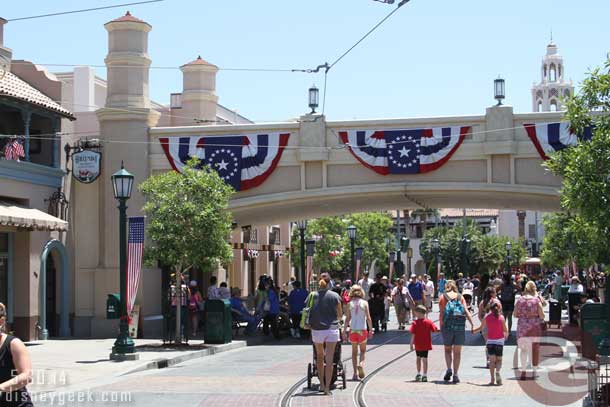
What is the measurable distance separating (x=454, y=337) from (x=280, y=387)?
3040 millimetres

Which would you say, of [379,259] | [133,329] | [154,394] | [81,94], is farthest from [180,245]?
[379,259]

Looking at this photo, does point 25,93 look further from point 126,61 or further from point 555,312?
point 555,312

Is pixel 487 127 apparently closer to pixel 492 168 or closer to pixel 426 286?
pixel 492 168

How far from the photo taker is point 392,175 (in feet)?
95.1

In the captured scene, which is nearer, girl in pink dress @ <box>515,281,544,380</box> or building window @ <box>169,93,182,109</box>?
girl in pink dress @ <box>515,281,544,380</box>

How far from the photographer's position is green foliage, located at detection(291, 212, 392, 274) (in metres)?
65.0

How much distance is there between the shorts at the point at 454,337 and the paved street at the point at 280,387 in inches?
28.1

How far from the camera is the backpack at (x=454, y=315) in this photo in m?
15.9

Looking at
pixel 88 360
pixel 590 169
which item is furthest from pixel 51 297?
pixel 590 169

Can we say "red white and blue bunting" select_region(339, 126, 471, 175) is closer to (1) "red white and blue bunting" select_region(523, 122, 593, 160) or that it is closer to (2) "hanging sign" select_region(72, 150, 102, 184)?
(1) "red white and blue bunting" select_region(523, 122, 593, 160)

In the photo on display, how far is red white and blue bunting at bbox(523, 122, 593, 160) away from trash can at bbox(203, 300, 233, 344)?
34.0 ft

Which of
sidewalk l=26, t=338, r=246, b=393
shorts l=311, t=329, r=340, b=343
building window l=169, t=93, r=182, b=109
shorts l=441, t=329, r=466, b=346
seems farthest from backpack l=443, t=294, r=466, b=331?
building window l=169, t=93, r=182, b=109

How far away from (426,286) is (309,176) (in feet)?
27.8

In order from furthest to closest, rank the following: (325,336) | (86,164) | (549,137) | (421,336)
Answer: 1. (86,164)
2. (549,137)
3. (421,336)
4. (325,336)
